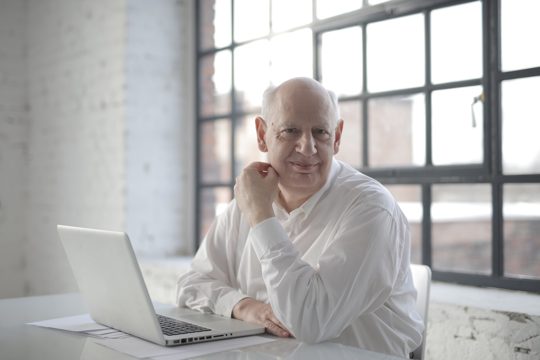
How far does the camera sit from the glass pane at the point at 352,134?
10.7ft

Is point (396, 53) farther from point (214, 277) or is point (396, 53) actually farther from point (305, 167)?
point (214, 277)

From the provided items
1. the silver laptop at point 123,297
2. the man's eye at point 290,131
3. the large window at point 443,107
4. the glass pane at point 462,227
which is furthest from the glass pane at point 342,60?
the silver laptop at point 123,297

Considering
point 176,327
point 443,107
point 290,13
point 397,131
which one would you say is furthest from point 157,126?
point 176,327

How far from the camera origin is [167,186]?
167 inches

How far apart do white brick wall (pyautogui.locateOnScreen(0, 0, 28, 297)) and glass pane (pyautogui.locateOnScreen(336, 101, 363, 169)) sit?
2.88 metres

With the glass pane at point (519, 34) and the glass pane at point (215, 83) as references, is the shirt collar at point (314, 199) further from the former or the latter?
the glass pane at point (215, 83)

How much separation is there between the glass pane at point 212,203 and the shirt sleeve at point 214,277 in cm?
179

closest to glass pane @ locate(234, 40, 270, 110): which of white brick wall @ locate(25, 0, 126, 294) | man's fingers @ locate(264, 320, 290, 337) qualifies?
white brick wall @ locate(25, 0, 126, 294)

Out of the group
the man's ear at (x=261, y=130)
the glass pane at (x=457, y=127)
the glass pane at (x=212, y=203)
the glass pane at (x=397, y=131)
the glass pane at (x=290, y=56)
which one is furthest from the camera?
the glass pane at (x=212, y=203)

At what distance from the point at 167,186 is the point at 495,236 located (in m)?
2.30

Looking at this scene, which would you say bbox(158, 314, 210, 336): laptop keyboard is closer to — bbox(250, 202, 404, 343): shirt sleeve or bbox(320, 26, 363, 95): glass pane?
bbox(250, 202, 404, 343): shirt sleeve

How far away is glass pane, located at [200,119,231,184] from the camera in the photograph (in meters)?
4.09

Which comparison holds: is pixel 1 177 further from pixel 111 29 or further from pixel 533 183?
pixel 533 183

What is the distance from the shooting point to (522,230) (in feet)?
8.63
